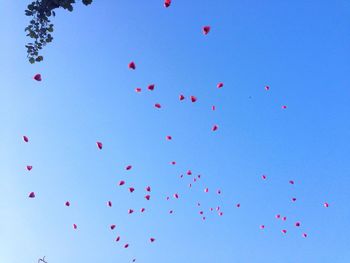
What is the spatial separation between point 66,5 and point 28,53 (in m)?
1.83

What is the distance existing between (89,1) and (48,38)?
1.84 m

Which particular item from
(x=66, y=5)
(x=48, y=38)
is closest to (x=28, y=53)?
(x=48, y=38)

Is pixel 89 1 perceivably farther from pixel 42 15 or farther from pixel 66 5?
pixel 42 15

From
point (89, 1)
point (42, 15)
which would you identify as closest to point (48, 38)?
point (42, 15)

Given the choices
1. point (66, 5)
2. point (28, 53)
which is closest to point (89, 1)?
point (66, 5)

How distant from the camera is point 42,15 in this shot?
1161cm

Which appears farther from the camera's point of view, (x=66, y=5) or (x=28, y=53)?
(x=28, y=53)

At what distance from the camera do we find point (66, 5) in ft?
36.5

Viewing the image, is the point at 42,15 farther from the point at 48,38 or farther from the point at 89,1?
Answer: the point at 89,1

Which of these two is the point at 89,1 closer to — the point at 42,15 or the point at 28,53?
the point at 42,15

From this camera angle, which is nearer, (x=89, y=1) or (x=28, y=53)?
(x=89, y=1)

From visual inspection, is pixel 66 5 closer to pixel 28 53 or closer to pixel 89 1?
pixel 89 1

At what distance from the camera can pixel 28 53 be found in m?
11.9

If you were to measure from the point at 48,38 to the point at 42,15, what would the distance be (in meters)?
0.65
